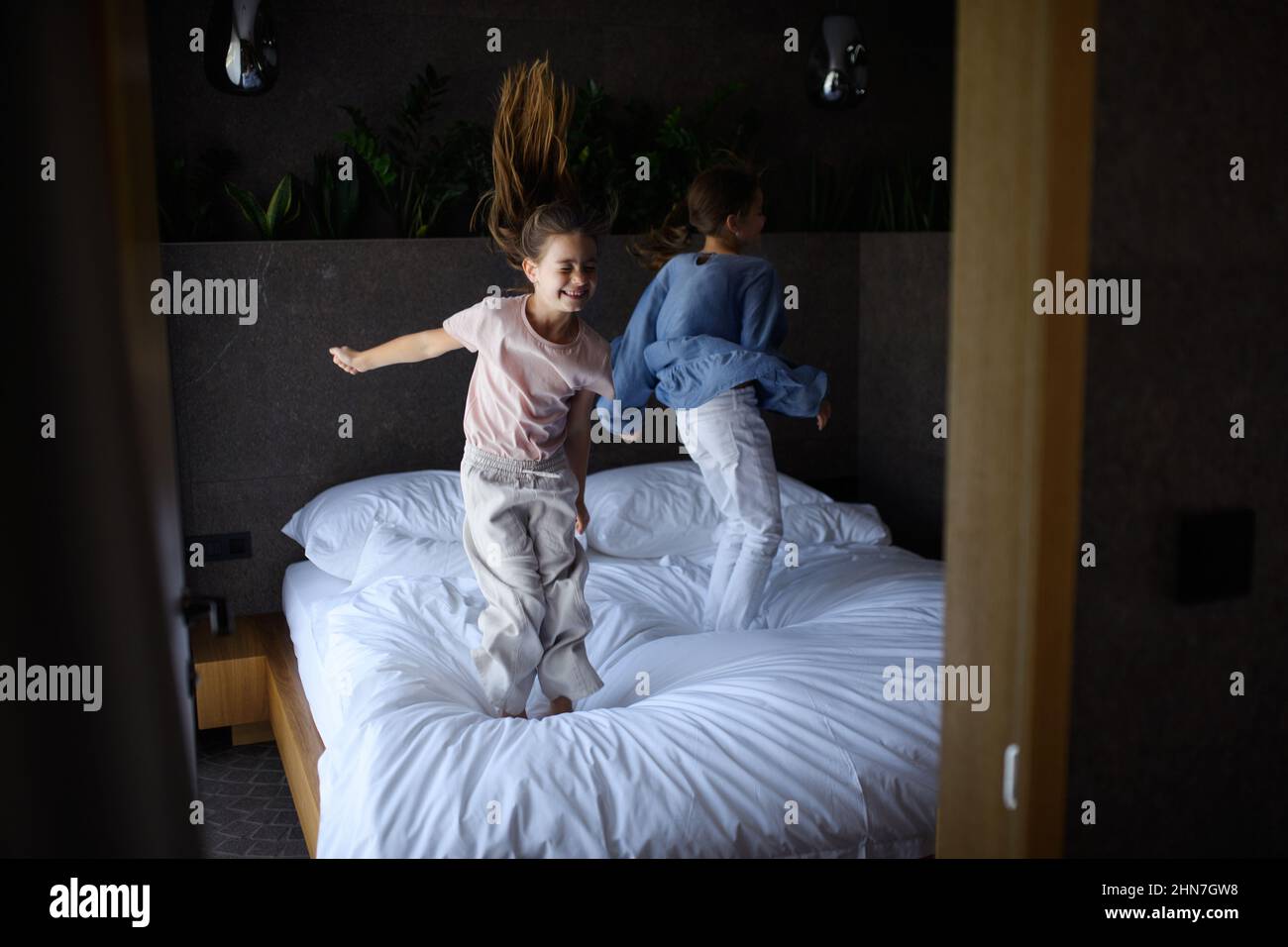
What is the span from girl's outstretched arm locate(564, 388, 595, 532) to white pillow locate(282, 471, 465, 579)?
2.70ft

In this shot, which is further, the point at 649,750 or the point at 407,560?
the point at 407,560

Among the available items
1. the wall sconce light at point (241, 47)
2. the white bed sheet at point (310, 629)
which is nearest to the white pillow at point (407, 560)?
the white bed sheet at point (310, 629)

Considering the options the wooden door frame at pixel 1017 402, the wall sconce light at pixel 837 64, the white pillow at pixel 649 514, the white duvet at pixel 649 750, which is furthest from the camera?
the wall sconce light at pixel 837 64

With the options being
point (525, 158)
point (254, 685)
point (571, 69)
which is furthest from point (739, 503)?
point (571, 69)

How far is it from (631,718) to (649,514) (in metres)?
1.39

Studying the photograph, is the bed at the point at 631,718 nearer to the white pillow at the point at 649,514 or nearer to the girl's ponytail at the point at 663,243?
the white pillow at the point at 649,514

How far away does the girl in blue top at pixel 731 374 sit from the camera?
2.98 meters

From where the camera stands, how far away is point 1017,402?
1113 mm

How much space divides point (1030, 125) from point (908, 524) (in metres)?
3.35

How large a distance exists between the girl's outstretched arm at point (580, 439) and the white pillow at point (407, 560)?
1.94ft

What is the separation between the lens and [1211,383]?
1187 millimetres

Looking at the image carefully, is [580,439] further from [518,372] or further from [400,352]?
[400,352]

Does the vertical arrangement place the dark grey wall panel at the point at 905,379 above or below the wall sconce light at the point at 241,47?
below

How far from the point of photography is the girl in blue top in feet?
9.79
